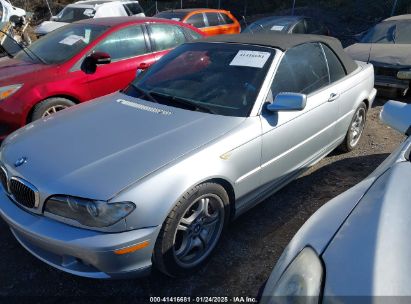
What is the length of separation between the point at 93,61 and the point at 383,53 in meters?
5.15

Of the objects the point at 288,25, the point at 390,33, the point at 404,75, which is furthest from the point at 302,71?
the point at 288,25

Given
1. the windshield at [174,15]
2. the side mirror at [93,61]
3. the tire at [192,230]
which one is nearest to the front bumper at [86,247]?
the tire at [192,230]

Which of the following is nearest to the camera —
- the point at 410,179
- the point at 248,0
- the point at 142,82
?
the point at 410,179

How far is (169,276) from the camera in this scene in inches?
97.4

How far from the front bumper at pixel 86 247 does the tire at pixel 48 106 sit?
2.25 meters

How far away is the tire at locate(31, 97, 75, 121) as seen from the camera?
4.25 metres

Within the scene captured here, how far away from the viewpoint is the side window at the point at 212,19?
10.9 meters

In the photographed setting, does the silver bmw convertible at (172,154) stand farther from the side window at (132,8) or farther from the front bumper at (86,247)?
the side window at (132,8)

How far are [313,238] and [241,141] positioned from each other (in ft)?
3.74

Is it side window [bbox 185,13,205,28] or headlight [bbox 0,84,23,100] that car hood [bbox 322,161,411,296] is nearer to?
headlight [bbox 0,84,23,100]

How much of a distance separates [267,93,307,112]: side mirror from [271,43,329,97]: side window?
7.8 inches

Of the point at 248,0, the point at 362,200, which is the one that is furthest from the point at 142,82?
the point at 248,0

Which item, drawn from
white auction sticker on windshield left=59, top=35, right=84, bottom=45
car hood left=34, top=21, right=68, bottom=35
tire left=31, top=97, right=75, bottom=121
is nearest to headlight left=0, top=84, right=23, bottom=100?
tire left=31, top=97, right=75, bottom=121

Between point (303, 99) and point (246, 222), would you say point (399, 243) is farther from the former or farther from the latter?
point (246, 222)
